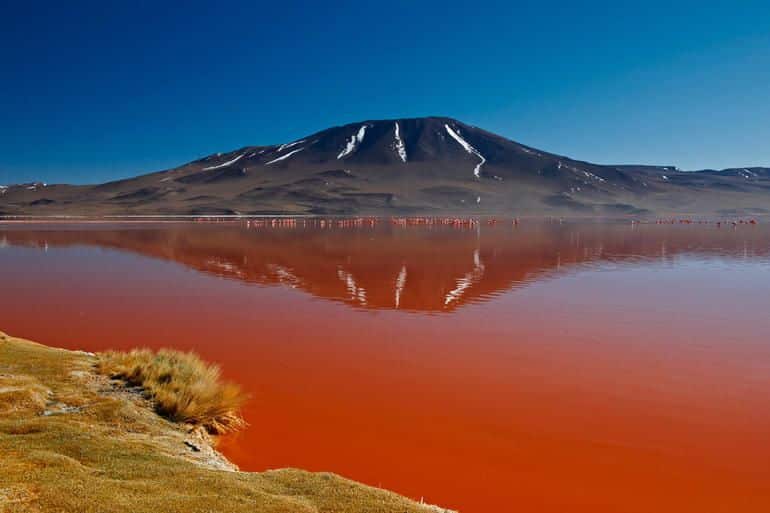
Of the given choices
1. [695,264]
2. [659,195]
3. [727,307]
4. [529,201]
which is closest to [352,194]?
[529,201]

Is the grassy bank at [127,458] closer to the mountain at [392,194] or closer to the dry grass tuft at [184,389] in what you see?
the dry grass tuft at [184,389]

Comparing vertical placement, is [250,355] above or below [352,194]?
below

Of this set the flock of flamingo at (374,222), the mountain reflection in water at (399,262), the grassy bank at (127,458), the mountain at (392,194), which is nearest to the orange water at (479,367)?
the mountain reflection in water at (399,262)

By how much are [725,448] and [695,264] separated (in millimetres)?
23016

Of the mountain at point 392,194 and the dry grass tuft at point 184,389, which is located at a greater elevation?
the mountain at point 392,194

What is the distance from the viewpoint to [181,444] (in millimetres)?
6688

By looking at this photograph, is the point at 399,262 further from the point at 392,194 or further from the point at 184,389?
the point at 392,194

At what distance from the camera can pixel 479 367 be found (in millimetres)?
10586

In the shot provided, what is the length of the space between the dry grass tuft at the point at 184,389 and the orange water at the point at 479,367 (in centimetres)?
46

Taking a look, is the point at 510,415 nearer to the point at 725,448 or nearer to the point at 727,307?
the point at 725,448

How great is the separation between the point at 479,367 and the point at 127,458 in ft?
21.4

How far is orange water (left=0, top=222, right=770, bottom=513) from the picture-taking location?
6781 millimetres

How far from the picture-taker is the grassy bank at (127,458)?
4.65m

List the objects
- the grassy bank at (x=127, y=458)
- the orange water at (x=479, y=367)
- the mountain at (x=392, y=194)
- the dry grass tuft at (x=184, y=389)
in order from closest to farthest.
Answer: the grassy bank at (x=127, y=458), the orange water at (x=479, y=367), the dry grass tuft at (x=184, y=389), the mountain at (x=392, y=194)
